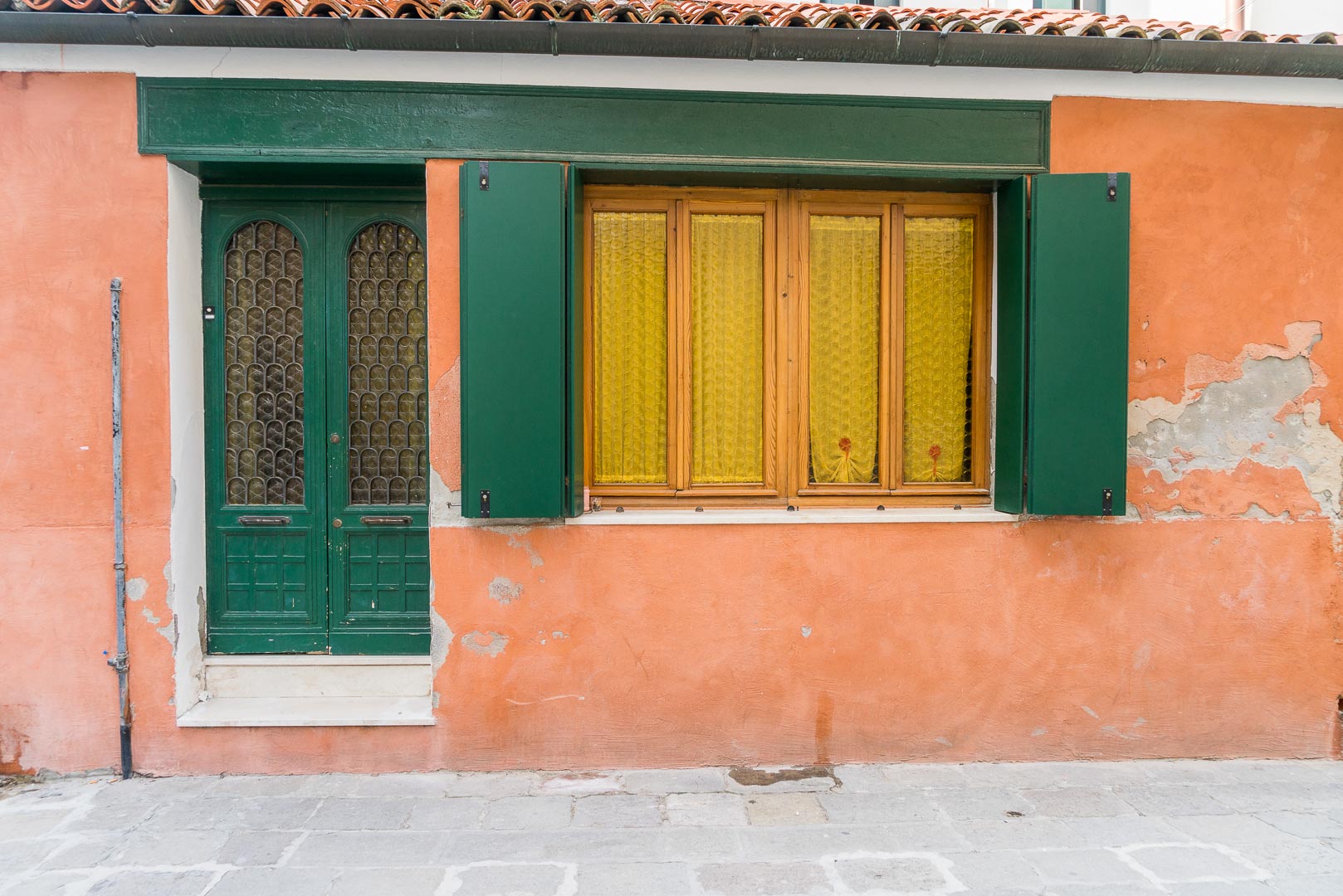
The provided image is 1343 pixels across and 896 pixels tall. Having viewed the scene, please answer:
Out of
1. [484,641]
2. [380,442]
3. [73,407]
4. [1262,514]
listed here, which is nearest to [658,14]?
[380,442]

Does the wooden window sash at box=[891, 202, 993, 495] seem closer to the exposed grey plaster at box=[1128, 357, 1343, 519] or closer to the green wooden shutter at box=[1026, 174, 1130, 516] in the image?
the green wooden shutter at box=[1026, 174, 1130, 516]

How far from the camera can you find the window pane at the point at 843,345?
14.0 ft

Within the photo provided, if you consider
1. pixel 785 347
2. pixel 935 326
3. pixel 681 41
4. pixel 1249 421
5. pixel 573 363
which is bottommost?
pixel 1249 421

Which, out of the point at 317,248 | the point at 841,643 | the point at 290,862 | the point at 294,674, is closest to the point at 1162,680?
the point at 841,643

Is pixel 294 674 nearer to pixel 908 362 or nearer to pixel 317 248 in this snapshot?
pixel 317 248

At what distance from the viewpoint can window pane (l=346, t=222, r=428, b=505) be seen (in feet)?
14.3

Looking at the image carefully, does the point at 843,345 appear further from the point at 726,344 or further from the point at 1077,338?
the point at 1077,338

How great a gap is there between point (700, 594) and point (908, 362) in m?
1.77

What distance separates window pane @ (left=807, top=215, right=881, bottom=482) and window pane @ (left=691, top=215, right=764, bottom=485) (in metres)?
0.31

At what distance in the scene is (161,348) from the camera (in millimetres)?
3887

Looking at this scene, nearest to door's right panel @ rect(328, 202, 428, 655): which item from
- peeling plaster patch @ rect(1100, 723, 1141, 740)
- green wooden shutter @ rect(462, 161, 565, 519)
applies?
green wooden shutter @ rect(462, 161, 565, 519)

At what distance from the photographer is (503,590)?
13.0 feet

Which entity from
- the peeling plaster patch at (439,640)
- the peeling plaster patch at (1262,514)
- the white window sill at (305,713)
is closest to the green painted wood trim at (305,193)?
the peeling plaster patch at (439,640)

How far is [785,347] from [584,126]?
158cm
